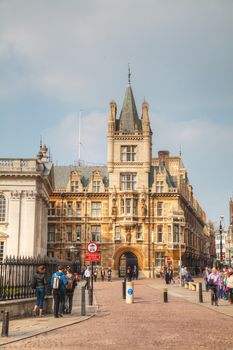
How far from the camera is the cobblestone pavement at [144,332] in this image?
46.1 feet

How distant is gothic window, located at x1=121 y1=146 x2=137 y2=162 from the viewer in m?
71.1

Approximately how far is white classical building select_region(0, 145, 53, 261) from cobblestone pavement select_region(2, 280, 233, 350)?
2773cm

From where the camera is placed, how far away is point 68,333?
16328 mm

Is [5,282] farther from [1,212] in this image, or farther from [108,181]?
[108,181]

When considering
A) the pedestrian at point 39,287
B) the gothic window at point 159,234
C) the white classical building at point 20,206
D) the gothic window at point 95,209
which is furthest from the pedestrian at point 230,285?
the gothic window at point 95,209

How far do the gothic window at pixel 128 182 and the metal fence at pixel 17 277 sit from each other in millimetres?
46499

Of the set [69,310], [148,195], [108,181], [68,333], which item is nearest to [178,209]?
[148,195]

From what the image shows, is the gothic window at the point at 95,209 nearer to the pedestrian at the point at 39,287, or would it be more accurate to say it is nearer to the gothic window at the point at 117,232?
the gothic window at the point at 117,232

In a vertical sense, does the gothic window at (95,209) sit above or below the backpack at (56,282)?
above

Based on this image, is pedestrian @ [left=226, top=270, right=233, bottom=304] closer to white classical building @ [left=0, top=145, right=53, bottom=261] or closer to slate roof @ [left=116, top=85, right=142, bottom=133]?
white classical building @ [left=0, top=145, right=53, bottom=261]

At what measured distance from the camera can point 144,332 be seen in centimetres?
1653

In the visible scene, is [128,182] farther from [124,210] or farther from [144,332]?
[144,332]

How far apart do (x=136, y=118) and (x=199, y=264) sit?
35325 mm

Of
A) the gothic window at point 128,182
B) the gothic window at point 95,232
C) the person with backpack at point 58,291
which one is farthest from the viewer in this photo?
the gothic window at point 128,182
